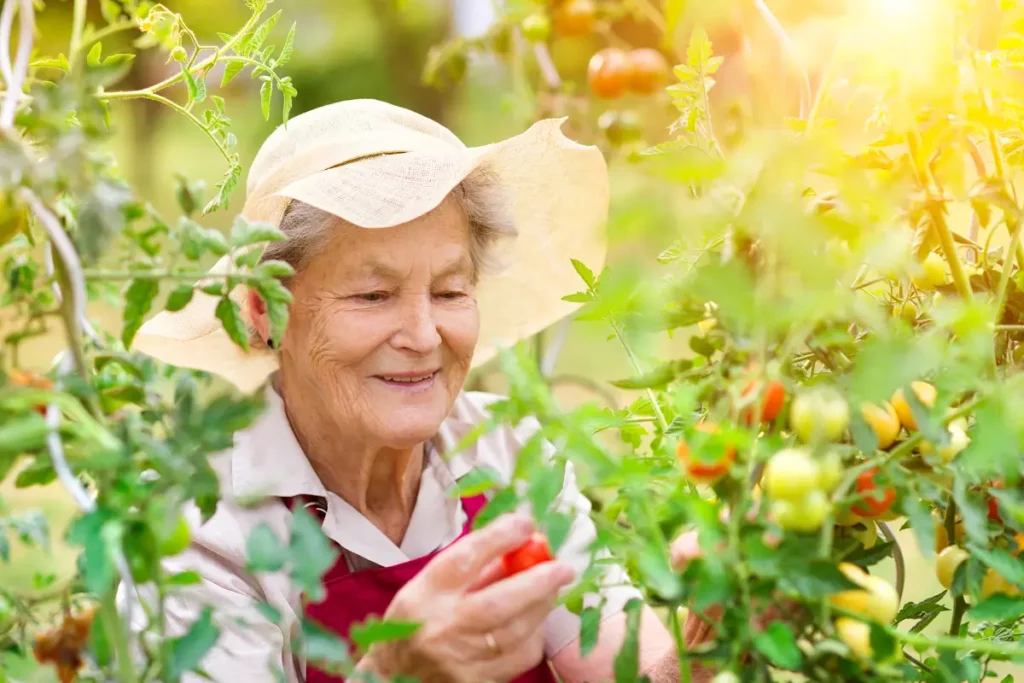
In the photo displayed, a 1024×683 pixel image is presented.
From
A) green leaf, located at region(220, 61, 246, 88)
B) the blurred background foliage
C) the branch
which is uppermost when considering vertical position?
the branch

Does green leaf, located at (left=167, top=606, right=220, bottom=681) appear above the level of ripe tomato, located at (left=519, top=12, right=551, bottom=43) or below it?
below

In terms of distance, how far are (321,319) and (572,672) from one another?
0.66 metres

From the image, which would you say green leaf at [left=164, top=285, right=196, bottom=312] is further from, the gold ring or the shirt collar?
the shirt collar

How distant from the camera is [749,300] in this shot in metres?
0.61

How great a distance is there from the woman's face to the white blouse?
9 cm

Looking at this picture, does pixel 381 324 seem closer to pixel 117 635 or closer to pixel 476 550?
pixel 476 550

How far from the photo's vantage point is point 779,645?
69 cm

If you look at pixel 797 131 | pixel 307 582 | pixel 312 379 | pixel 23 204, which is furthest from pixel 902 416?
pixel 312 379

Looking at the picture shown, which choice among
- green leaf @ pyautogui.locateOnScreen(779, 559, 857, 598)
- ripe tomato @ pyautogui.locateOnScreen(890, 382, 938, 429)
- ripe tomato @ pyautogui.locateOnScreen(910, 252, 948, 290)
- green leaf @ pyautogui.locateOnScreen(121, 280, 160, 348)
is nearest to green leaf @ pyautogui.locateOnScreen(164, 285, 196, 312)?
green leaf @ pyautogui.locateOnScreen(121, 280, 160, 348)

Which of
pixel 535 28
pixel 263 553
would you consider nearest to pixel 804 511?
pixel 263 553

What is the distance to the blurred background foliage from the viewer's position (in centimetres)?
89

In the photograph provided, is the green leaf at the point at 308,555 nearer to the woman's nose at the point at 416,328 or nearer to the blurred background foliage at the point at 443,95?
the blurred background foliage at the point at 443,95

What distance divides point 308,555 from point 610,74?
1.88m

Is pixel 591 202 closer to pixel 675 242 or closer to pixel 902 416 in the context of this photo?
pixel 675 242
